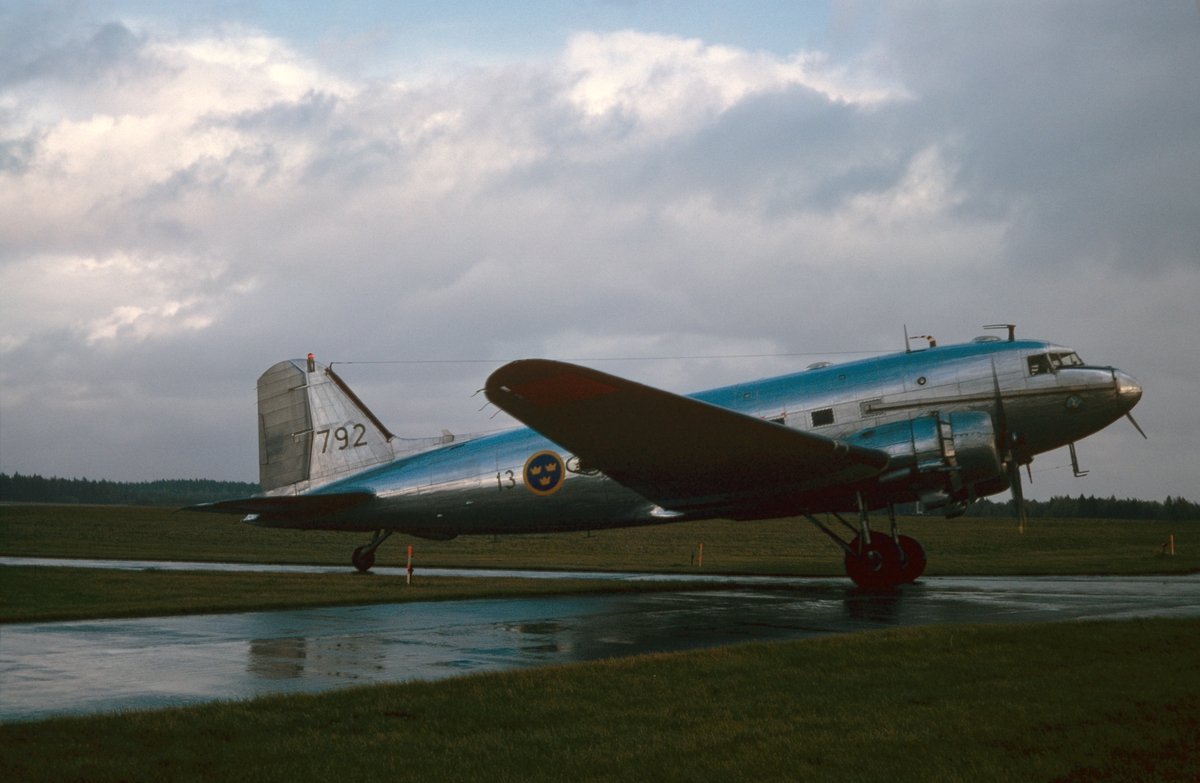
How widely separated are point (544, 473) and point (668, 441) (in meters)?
5.03

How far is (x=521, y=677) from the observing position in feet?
30.7

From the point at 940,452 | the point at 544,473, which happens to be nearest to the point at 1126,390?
the point at 940,452

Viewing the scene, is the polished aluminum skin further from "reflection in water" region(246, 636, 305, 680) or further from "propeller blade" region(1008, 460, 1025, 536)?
"reflection in water" region(246, 636, 305, 680)

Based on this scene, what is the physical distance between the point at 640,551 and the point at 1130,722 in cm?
4735

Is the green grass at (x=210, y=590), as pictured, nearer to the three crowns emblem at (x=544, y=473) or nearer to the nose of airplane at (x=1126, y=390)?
the three crowns emblem at (x=544, y=473)

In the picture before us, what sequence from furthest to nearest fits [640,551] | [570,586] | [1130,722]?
[640,551], [570,586], [1130,722]


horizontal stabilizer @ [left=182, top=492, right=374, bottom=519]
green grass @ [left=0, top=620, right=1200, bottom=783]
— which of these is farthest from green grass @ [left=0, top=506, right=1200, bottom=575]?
green grass @ [left=0, top=620, right=1200, bottom=783]

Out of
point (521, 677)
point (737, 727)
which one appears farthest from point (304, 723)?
point (737, 727)

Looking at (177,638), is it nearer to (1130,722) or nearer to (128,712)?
(128,712)

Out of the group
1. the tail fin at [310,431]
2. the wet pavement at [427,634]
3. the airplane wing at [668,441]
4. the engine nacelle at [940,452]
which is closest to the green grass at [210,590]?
the wet pavement at [427,634]

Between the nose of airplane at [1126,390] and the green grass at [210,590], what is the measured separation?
1016cm

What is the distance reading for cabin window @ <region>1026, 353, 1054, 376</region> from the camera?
19.6 metres

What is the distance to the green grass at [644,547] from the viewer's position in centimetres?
3409

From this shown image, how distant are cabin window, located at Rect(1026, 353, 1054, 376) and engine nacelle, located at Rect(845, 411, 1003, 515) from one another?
67.0 inches
